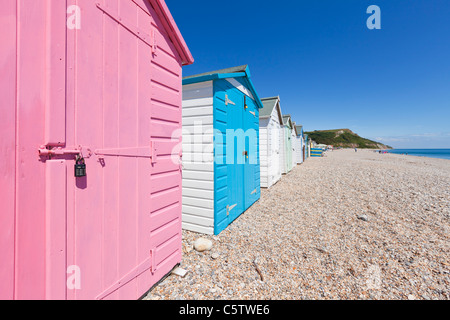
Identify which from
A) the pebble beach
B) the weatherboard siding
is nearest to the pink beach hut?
the pebble beach

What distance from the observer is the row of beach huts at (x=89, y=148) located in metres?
1.32

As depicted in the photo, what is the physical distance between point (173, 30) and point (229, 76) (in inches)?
67.5

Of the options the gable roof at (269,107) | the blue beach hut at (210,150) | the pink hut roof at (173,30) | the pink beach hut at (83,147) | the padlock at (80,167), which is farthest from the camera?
the gable roof at (269,107)

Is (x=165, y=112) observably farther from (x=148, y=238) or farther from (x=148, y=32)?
(x=148, y=238)

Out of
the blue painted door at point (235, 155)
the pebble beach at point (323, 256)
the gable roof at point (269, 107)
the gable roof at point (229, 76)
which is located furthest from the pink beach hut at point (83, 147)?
the gable roof at point (269, 107)

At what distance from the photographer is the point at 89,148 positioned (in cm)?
171

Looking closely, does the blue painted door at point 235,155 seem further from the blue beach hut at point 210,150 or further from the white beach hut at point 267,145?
the white beach hut at point 267,145

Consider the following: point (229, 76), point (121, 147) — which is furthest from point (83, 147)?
point (229, 76)

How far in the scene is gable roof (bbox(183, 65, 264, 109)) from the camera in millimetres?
3914

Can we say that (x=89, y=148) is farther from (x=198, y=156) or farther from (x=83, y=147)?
(x=198, y=156)

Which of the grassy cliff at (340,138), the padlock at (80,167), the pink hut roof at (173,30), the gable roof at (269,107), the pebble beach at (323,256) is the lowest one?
the pebble beach at (323,256)

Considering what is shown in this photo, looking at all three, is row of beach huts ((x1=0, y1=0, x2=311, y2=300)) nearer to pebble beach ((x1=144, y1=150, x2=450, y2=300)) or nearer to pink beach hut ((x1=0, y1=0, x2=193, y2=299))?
pink beach hut ((x1=0, y1=0, x2=193, y2=299))

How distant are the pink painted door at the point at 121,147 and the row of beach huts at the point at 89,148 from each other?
0.03ft

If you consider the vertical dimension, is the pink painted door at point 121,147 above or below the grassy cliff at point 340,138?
below
